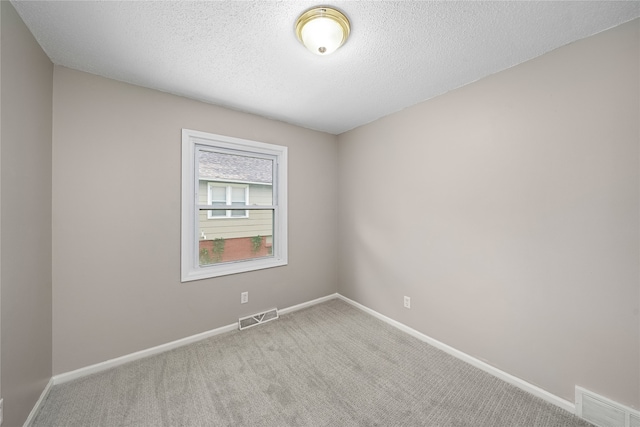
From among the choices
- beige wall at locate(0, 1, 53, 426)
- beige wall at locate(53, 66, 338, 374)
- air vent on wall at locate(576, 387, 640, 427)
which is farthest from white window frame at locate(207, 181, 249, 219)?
air vent on wall at locate(576, 387, 640, 427)

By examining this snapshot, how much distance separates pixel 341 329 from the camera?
2.61 meters

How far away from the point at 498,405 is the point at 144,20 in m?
3.29

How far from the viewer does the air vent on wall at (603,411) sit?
1.36m

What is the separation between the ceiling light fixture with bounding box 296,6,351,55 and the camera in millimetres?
1316

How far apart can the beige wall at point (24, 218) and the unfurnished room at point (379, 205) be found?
0.06 ft

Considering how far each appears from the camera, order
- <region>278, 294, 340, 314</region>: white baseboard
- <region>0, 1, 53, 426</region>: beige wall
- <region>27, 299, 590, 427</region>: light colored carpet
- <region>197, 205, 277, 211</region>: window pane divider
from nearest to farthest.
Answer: <region>0, 1, 53, 426</region>: beige wall
<region>27, 299, 590, 427</region>: light colored carpet
<region>197, 205, 277, 211</region>: window pane divider
<region>278, 294, 340, 314</region>: white baseboard

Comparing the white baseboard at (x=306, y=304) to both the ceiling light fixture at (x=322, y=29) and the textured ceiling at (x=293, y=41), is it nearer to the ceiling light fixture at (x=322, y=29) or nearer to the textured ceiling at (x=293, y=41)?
the textured ceiling at (x=293, y=41)

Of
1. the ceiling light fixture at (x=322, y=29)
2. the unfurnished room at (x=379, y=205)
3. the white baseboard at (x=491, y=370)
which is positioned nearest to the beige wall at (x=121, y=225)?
the unfurnished room at (x=379, y=205)

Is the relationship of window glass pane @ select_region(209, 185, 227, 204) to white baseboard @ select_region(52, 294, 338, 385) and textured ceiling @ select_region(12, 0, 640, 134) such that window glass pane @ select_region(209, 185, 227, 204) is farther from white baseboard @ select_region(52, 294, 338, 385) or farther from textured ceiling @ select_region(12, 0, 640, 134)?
white baseboard @ select_region(52, 294, 338, 385)

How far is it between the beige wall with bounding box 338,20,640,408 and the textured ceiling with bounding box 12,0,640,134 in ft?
0.80

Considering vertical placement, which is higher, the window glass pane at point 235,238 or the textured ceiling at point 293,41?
the textured ceiling at point 293,41

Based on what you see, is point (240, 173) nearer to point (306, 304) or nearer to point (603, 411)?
point (306, 304)

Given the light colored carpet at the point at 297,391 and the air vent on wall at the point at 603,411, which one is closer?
the air vent on wall at the point at 603,411

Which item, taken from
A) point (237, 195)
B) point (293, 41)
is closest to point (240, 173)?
point (237, 195)
